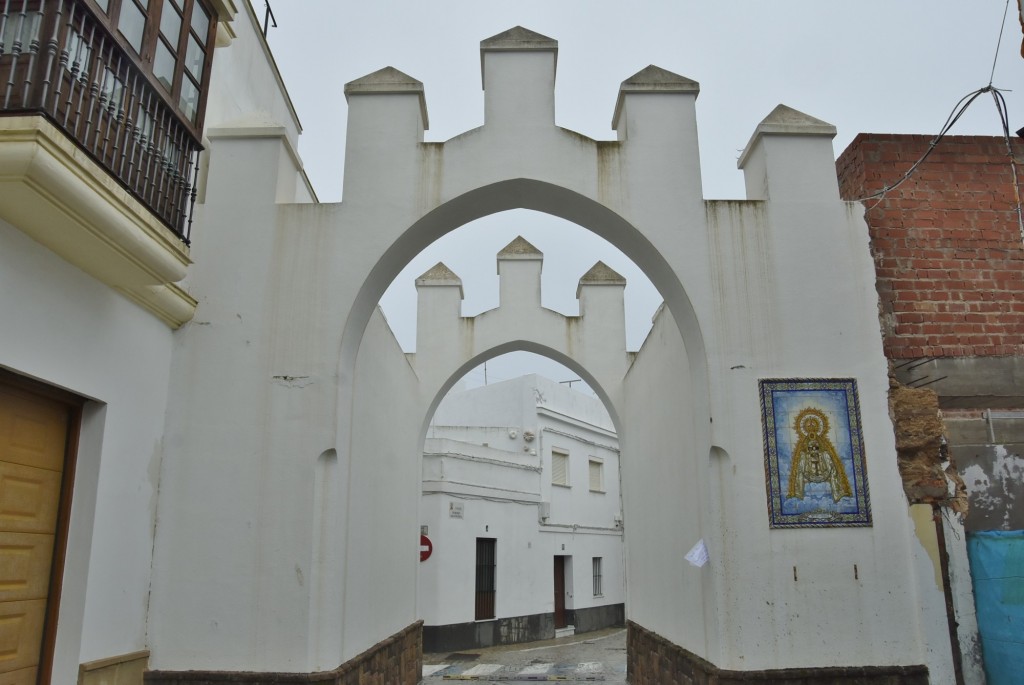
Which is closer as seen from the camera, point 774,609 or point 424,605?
point 774,609

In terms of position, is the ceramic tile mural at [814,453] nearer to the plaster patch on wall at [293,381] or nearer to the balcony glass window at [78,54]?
the plaster patch on wall at [293,381]

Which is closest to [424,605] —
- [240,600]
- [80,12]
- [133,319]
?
[240,600]

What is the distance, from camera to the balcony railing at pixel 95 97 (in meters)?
3.69

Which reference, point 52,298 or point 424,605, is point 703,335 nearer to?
point 52,298

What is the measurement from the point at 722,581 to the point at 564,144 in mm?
3343

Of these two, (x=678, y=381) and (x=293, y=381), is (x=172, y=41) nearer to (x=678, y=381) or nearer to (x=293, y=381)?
(x=293, y=381)

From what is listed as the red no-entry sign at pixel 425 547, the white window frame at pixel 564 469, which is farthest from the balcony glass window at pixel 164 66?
the white window frame at pixel 564 469

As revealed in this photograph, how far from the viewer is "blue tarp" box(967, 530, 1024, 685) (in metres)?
5.00

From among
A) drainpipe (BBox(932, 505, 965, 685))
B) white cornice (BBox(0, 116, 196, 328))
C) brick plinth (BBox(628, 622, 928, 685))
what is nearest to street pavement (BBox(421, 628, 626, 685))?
brick plinth (BBox(628, 622, 928, 685))

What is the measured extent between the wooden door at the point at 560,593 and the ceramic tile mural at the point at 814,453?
12.9 meters

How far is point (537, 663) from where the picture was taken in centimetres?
1227

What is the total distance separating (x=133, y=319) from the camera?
4.97 m

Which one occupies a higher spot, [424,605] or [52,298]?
[52,298]

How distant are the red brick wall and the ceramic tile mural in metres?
0.76
